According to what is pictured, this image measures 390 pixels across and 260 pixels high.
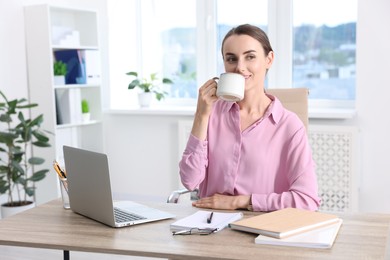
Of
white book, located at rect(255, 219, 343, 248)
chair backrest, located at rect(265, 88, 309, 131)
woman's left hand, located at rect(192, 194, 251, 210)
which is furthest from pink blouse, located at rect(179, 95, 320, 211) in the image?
chair backrest, located at rect(265, 88, 309, 131)

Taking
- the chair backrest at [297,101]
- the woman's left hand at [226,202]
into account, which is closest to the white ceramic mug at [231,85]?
the woman's left hand at [226,202]

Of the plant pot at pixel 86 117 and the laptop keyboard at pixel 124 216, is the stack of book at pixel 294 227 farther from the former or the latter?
the plant pot at pixel 86 117

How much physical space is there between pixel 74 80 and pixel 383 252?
3392 mm

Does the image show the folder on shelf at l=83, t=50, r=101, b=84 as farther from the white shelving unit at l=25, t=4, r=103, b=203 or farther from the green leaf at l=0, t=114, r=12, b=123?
the green leaf at l=0, t=114, r=12, b=123

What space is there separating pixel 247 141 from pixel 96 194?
0.53 metres

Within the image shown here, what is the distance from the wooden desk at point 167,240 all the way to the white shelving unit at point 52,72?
2447 millimetres

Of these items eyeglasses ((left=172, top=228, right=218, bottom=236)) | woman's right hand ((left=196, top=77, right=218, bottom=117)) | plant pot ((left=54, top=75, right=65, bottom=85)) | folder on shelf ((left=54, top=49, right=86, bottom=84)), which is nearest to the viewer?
eyeglasses ((left=172, top=228, right=218, bottom=236))

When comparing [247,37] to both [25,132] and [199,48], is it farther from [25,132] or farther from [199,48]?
[199,48]

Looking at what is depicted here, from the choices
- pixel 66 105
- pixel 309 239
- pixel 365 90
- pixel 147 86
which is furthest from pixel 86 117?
pixel 309 239

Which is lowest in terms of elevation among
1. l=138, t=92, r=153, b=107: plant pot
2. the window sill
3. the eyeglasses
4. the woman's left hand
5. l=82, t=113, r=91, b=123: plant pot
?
the eyeglasses

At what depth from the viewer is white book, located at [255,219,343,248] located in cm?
133

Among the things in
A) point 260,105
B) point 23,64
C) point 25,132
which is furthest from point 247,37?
point 23,64

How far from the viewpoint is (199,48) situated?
4539 mm

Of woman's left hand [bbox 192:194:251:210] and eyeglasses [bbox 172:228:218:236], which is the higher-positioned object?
woman's left hand [bbox 192:194:251:210]
